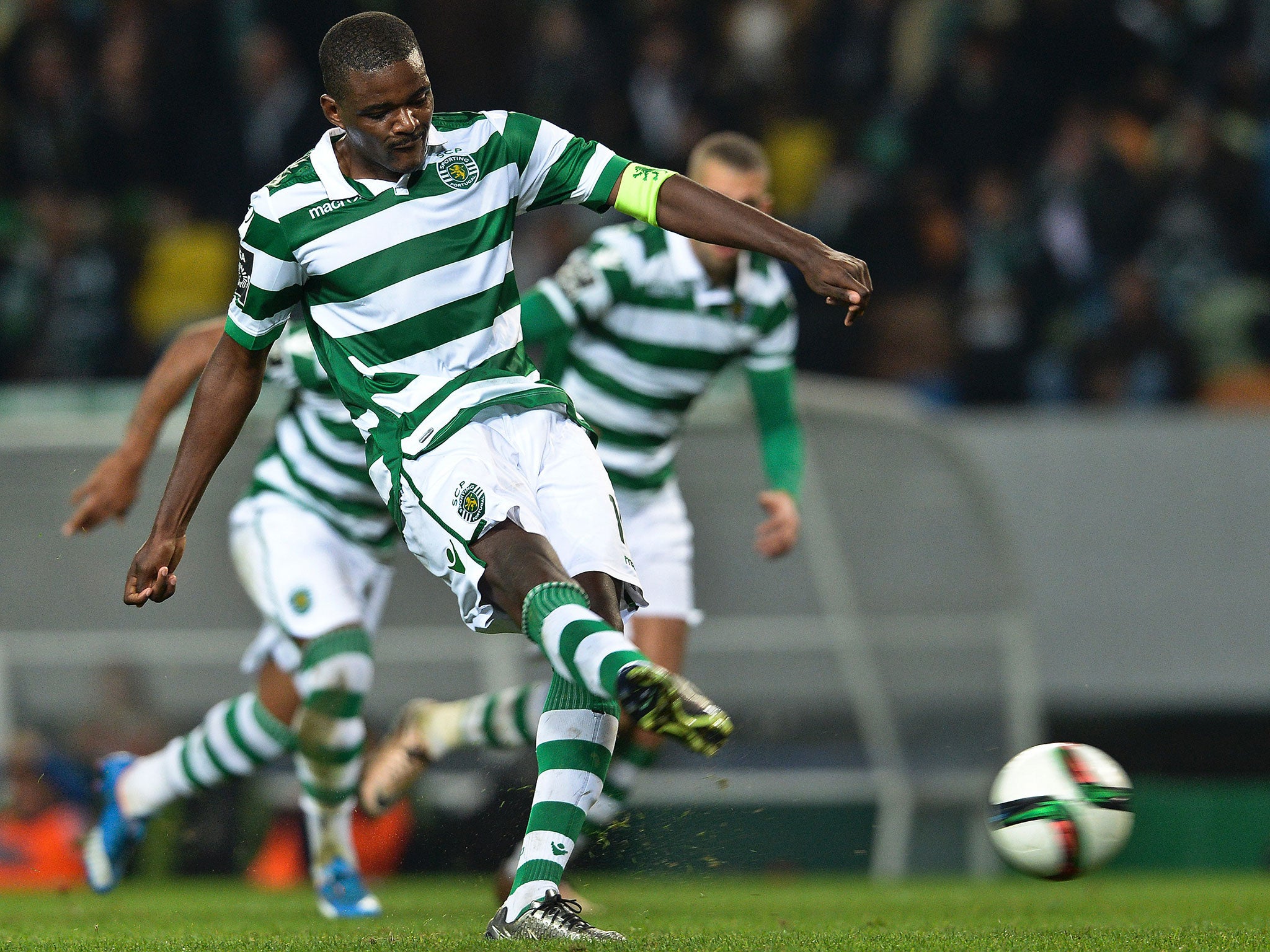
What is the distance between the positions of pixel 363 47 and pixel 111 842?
3.51 m

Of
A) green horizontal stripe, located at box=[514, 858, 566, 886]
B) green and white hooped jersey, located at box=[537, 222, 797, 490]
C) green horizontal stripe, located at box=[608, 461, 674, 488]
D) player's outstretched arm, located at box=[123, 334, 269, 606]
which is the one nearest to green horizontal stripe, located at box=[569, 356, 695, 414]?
green and white hooped jersey, located at box=[537, 222, 797, 490]

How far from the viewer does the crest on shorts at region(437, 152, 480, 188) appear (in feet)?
13.7

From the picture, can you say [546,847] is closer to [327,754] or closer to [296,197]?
[296,197]

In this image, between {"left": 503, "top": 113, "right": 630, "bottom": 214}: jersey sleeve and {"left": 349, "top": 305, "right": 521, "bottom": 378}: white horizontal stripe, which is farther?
{"left": 503, "top": 113, "right": 630, "bottom": 214}: jersey sleeve

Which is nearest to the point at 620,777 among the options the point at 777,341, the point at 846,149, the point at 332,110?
the point at 777,341

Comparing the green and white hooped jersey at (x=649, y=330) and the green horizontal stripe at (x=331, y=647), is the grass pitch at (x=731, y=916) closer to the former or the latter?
the green horizontal stripe at (x=331, y=647)

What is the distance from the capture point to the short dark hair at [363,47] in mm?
3959

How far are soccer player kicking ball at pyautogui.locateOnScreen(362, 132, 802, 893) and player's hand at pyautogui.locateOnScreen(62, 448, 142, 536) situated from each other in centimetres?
134

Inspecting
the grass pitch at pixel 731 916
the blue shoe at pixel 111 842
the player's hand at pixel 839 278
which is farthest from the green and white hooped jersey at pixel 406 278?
the blue shoe at pixel 111 842

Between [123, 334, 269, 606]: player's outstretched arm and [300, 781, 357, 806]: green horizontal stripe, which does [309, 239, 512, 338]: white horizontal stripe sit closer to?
[123, 334, 269, 606]: player's outstretched arm

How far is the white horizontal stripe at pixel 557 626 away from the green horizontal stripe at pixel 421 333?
76 centimetres

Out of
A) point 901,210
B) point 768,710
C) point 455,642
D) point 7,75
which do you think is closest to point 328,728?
point 455,642

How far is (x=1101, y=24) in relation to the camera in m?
11.6

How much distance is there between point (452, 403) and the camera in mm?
4086
